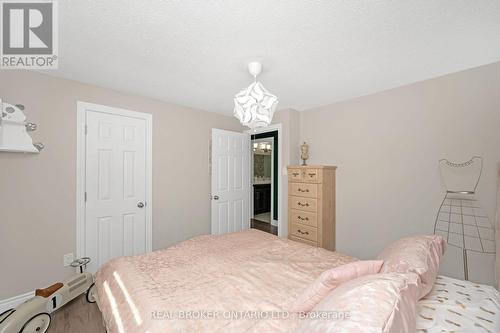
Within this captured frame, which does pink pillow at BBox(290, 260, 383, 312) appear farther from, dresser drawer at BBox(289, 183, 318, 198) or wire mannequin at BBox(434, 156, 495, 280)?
dresser drawer at BBox(289, 183, 318, 198)

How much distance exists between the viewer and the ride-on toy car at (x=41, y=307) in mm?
1376

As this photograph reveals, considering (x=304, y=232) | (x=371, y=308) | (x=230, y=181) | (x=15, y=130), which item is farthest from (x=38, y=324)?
(x=304, y=232)

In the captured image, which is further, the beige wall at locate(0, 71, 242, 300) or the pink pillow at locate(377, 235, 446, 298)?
the beige wall at locate(0, 71, 242, 300)

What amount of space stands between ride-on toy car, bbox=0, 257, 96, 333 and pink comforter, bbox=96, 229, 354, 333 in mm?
454

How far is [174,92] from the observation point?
261 cm

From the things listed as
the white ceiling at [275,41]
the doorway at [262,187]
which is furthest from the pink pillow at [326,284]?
the doorway at [262,187]

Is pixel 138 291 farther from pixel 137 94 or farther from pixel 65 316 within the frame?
pixel 137 94

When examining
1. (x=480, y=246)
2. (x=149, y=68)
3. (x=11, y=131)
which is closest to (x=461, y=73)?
(x=480, y=246)

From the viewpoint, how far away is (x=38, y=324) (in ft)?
4.99

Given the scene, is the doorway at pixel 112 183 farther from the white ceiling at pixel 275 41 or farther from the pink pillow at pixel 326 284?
the pink pillow at pixel 326 284

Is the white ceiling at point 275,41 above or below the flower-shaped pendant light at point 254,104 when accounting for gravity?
above

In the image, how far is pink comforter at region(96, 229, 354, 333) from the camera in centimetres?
101

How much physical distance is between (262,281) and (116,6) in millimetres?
1948

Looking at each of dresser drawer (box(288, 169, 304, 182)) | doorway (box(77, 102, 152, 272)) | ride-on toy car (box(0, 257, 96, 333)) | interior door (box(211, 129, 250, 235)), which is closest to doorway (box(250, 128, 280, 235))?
interior door (box(211, 129, 250, 235))
